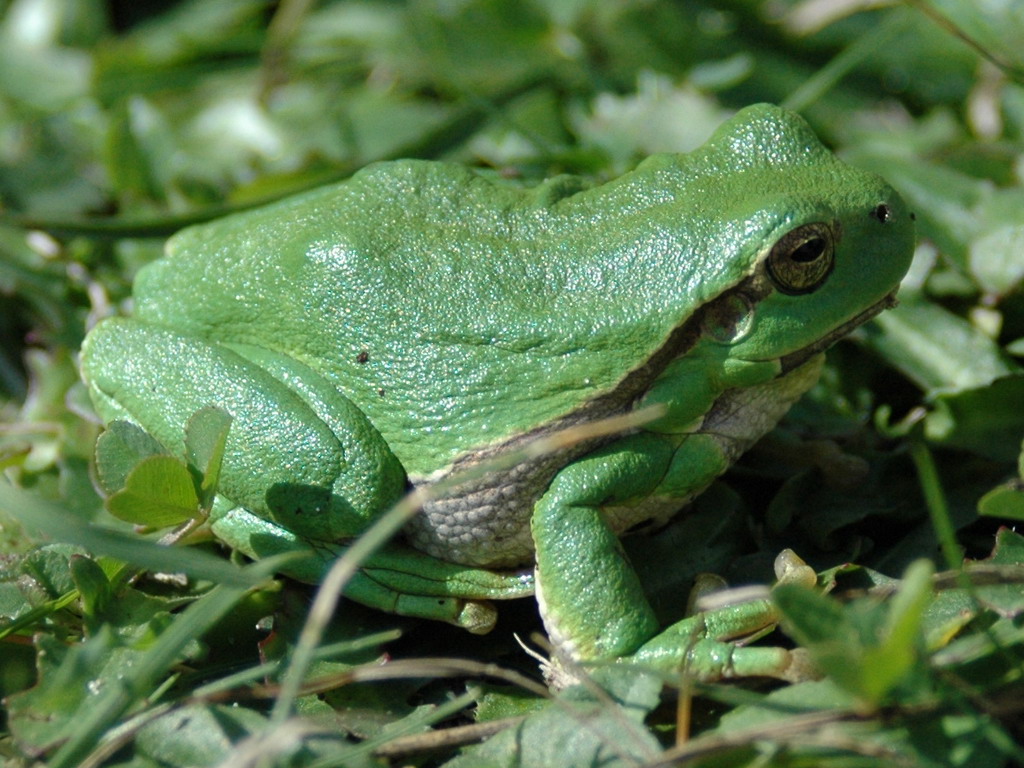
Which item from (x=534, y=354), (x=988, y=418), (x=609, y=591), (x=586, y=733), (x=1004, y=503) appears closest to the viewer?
(x=586, y=733)

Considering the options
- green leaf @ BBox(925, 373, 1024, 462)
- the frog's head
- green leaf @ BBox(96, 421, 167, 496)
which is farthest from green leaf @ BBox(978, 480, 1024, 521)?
green leaf @ BBox(96, 421, 167, 496)

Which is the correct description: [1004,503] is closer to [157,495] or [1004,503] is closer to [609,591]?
[609,591]

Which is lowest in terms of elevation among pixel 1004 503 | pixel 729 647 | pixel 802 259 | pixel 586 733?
pixel 586 733

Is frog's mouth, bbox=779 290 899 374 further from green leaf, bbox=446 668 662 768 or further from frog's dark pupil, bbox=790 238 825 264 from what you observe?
green leaf, bbox=446 668 662 768

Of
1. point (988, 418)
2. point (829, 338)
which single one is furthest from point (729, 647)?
point (988, 418)

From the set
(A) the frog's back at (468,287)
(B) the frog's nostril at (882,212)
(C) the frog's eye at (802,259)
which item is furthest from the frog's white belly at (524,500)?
(B) the frog's nostril at (882,212)

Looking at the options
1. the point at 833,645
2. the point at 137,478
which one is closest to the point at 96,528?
the point at 137,478
